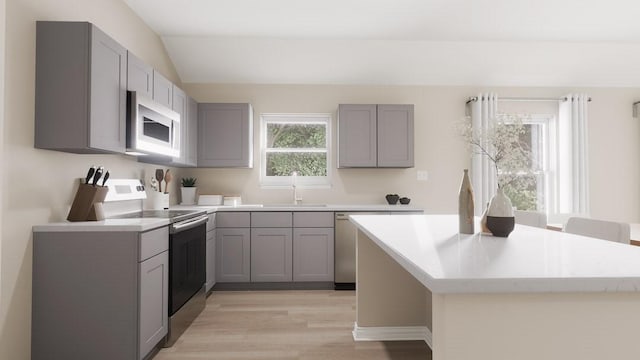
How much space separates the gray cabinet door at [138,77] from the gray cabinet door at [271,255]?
1744mm

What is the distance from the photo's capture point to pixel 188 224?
2.91m

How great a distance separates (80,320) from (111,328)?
0.18m

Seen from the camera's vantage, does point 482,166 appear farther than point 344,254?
Yes

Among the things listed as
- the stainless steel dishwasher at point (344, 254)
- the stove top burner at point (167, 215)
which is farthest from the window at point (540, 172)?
the stove top burner at point (167, 215)

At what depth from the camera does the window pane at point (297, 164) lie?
15.4 ft

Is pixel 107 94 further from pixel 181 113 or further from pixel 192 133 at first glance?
pixel 192 133

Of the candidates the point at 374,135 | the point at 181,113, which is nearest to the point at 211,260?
the point at 181,113

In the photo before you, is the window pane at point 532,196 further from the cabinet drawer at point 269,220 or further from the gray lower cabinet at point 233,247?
the gray lower cabinet at point 233,247

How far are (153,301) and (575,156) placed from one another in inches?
195

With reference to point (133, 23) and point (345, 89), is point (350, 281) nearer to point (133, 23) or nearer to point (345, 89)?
point (345, 89)

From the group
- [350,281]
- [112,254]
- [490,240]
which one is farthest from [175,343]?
[490,240]

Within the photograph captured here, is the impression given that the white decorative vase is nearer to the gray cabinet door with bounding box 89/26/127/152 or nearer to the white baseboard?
the gray cabinet door with bounding box 89/26/127/152

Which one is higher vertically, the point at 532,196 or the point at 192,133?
the point at 192,133

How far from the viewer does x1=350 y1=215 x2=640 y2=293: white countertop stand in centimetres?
88
